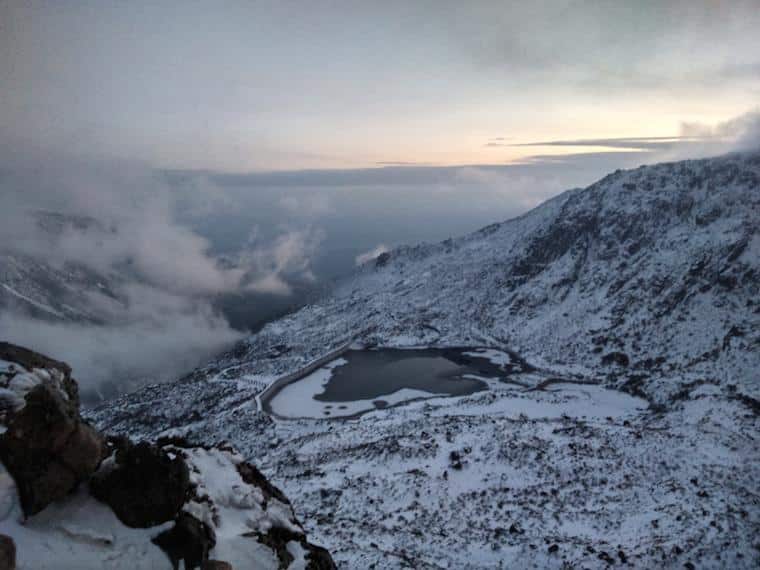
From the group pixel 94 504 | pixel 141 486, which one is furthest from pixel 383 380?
pixel 94 504

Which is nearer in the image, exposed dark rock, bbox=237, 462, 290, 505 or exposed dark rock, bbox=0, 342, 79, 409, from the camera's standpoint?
exposed dark rock, bbox=0, 342, 79, 409

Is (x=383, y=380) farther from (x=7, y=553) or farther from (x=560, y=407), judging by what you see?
(x=7, y=553)

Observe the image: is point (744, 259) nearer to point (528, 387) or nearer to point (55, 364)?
point (528, 387)

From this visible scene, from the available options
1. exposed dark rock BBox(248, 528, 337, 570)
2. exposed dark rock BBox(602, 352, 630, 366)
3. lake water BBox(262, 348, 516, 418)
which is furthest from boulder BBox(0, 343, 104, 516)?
exposed dark rock BBox(602, 352, 630, 366)

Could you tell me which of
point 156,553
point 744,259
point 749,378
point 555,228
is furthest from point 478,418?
point 555,228

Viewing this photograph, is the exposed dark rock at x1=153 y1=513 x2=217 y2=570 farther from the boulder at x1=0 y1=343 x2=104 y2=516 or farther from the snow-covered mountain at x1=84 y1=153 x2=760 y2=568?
the snow-covered mountain at x1=84 y1=153 x2=760 y2=568

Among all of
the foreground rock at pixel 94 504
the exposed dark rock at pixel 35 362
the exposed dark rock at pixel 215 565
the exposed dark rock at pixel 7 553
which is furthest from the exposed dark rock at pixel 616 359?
the exposed dark rock at pixel 7 553
